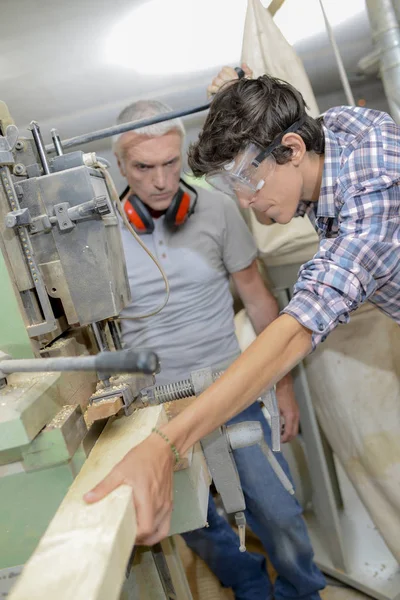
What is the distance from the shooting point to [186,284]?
5.95 feet

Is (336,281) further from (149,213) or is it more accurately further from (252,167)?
(149,213)

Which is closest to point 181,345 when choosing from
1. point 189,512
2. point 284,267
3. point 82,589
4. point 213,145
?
point 284,267

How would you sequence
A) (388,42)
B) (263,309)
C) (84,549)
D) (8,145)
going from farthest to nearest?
(263,309)
(388,42)
(8,145)
(84,549)

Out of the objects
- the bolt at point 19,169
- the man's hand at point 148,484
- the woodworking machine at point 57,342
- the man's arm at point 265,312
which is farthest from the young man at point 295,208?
the man's arm at point 265,312

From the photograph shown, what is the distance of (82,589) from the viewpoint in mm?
523

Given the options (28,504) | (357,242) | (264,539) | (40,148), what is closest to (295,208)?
(357,242)

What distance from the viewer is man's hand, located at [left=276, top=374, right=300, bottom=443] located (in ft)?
6.27

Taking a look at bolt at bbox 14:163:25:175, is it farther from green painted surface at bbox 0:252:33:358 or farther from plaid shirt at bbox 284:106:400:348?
plaid shirt at bbox 284:106:400:348

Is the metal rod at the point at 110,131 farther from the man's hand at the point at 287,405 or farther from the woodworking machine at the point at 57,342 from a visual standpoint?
the man's hand at the point at 287,405

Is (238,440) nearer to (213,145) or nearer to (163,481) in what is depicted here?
(163,481)

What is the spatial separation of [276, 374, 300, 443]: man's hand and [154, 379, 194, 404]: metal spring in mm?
930

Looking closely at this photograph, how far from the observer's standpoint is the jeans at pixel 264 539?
176cm

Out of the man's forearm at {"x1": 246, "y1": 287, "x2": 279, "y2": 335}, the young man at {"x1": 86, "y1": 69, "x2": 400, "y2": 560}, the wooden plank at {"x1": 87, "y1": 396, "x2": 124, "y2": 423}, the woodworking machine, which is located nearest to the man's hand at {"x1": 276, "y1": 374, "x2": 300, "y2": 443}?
the man's forearm at {"x1": 246, "y1": 287, "x2": 279, "y2": 335}

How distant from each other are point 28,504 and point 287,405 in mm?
1212
